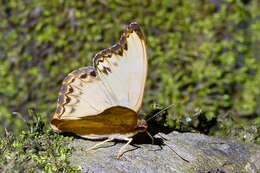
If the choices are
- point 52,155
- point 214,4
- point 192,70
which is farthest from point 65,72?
point 52,155

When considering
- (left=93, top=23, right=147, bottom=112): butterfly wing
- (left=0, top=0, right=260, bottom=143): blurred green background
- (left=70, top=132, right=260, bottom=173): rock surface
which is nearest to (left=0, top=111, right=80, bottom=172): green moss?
(left=70, top=132, right=260, bottom=173): rock surface

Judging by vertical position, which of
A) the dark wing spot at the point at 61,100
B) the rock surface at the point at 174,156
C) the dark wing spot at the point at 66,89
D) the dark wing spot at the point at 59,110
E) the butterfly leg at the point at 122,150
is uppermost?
the dark wing spot at the point at 66,89

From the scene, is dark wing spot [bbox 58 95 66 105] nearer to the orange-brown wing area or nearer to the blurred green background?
the orange-brown wing area

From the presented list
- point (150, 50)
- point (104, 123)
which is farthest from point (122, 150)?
point (150, 50)

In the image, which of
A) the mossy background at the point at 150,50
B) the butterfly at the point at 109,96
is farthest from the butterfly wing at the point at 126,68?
the mossy background at the point at 150,50

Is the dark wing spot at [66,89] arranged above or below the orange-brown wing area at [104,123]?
above

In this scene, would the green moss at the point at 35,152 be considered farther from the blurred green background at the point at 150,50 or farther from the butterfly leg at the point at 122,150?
the blurred green background at the point at 150,50

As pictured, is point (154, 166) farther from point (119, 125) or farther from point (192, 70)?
point (192, 70)
